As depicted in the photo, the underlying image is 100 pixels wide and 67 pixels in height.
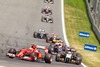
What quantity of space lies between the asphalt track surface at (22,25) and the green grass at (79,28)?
1331 mm

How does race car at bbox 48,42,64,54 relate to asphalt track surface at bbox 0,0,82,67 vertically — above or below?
below

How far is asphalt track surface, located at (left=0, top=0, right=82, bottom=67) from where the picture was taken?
26.3 m

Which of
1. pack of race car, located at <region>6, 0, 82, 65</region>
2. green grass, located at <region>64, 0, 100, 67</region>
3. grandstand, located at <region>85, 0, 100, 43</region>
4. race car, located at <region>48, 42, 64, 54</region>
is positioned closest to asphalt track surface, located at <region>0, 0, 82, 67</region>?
pack of race car, located at <region>6, 0, 82, 65</region>

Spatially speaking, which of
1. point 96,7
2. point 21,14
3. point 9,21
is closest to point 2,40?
point 9,21

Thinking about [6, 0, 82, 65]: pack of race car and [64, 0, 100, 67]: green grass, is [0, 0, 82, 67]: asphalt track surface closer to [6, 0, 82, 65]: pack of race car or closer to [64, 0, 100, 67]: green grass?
[6, 0, 82, 65]: pack of race car

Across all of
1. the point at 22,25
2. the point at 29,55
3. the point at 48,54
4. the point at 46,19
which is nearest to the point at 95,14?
the point at 46,19

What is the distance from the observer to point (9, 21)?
4441cm

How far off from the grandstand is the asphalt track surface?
14.1 ft

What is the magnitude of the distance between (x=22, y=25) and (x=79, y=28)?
324 inches

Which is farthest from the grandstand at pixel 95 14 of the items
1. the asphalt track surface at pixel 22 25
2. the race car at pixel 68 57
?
the race car at pixel 68 57

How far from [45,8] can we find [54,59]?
939 inches

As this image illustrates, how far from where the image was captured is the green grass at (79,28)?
3334cm

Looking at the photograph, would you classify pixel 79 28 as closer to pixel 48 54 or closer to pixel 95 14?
pixel 95 14

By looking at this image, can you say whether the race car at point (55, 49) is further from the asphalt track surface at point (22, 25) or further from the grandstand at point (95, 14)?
the grandstand at point (95, 14)
